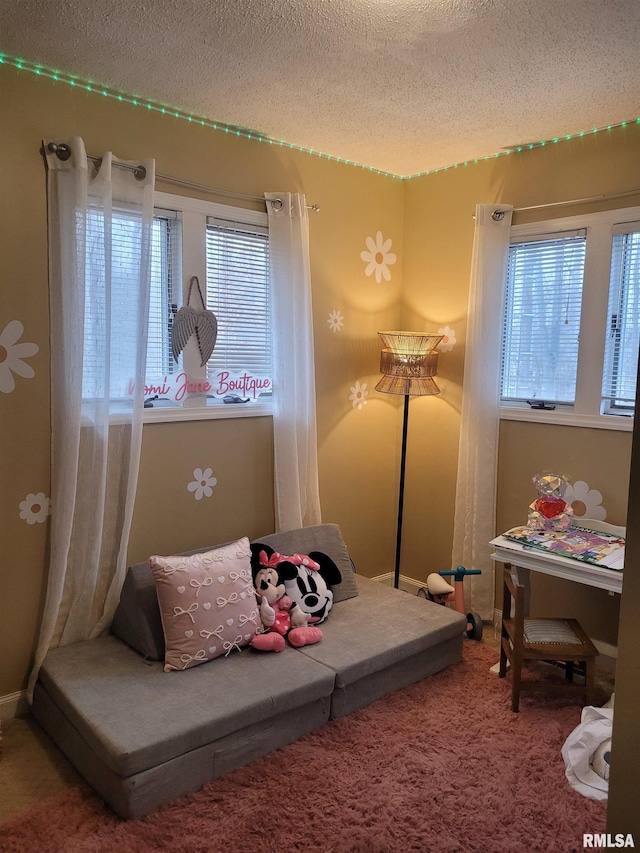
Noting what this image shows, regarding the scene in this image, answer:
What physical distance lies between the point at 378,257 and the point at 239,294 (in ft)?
3.43

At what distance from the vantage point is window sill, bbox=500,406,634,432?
3.01 metres

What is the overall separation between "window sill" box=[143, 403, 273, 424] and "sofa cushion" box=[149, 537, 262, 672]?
66cm

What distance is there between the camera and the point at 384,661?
270cm

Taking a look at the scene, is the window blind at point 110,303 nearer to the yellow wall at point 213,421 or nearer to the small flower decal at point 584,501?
the yellow wall at point 213,421

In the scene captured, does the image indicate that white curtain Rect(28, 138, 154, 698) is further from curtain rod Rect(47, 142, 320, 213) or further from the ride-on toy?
the ride-on toy

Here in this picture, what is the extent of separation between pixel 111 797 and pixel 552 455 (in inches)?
98.2

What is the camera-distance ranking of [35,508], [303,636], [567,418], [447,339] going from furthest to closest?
[447,339] → [567,418] → [303,636] → [35,508]

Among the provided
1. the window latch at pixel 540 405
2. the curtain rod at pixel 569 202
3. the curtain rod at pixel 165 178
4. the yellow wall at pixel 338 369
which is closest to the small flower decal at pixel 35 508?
the yellow wall at pixel 338 369

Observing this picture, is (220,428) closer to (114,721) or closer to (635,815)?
(114,721)

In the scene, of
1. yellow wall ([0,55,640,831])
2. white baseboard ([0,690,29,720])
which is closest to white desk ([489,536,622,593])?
yellow wall ([0,55,640,831])

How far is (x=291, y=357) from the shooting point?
3.25m

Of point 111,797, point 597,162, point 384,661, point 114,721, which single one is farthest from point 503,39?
point 111,797

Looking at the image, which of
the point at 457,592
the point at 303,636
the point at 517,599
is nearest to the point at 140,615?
the point at 303,636

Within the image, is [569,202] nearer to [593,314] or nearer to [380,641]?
[593,314]
